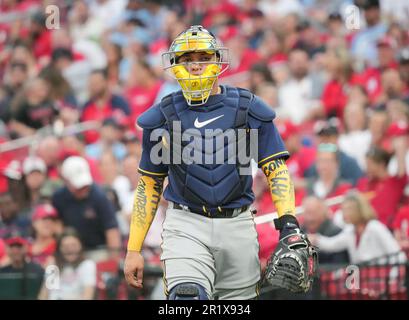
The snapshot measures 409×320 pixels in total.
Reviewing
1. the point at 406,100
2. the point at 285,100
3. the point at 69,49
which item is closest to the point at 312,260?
the point at 406,100

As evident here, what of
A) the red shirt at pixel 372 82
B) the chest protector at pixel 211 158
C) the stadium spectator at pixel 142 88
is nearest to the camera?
the chest protector at pixel 211 158

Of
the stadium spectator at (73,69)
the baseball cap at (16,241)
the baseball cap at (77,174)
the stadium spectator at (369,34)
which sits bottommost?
the baseball cap at (16,241)

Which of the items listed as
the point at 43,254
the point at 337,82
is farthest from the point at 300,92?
the point at 43,254

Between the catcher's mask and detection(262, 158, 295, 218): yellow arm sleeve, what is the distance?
55 centimetres

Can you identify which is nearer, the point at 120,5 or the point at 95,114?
the point at 95,114

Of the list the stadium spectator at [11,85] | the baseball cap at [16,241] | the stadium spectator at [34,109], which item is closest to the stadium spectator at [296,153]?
the baseball cap at [16,241]

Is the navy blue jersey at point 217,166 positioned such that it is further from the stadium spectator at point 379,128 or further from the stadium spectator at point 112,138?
the stadium spectator at point 112,138

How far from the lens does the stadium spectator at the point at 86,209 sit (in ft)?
35.9

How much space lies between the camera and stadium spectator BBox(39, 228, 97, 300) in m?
9.85

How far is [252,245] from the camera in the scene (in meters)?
6.56

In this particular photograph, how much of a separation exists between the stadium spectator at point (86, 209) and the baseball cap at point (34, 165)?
4.67 ft

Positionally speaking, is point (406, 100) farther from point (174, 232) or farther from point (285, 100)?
point (174, 232)

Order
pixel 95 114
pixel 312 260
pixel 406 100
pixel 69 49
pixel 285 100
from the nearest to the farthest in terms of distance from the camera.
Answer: pixel 312 260 < pixel 406 100 < pixel 285 100 < pixel 95 114 < pixel 69 49

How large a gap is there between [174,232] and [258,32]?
8.77 m
